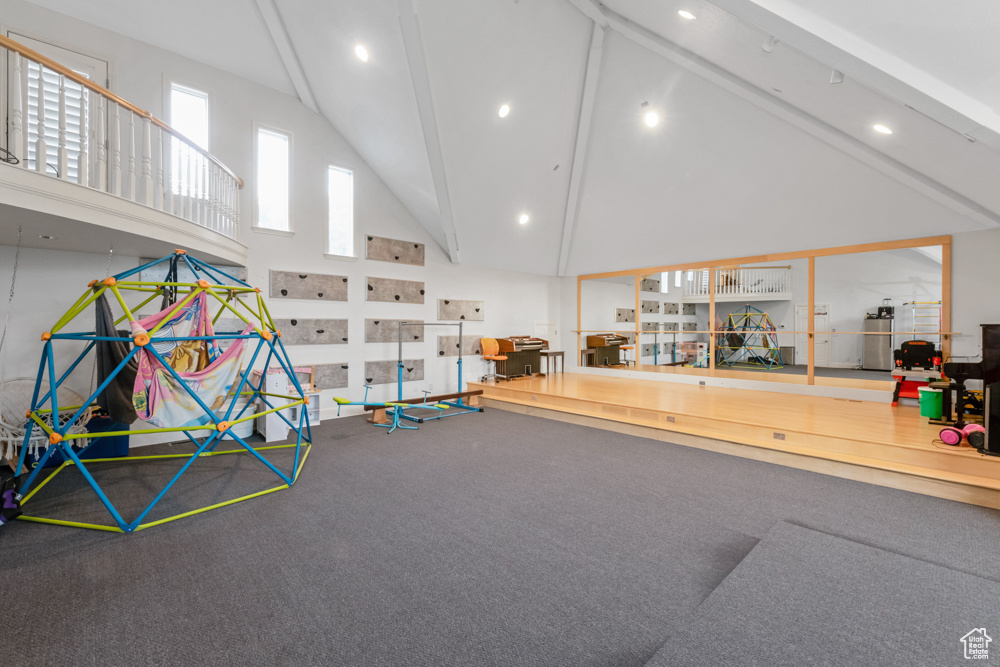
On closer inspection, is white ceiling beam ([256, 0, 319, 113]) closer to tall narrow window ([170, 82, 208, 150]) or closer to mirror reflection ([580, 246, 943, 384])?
tall narrow window ([170, 82, 208, 150])

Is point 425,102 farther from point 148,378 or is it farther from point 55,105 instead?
point 148,378

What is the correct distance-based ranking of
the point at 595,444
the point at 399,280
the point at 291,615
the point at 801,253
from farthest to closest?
1. the point at 399,280
2. the point at 801,253
3. the point at 595,444
4. the point at 291,615

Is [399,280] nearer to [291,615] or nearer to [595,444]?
[595,444]

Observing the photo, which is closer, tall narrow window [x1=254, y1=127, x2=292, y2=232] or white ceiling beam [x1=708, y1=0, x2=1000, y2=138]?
white ceiling beam [x1=708, y1=0, x2=1000, y2=138]

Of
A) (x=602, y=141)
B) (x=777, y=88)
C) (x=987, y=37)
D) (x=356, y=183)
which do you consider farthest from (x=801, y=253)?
(x=356, y=183)

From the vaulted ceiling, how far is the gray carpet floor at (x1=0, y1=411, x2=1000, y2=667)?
316cm

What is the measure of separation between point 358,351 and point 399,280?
1352 mm

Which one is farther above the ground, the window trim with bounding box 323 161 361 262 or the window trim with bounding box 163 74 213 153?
the window trim with bounding box 163 74 213 153

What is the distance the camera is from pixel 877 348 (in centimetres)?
901

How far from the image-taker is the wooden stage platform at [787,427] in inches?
135

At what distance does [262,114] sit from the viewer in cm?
577

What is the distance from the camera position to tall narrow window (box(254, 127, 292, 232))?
19.0 ft

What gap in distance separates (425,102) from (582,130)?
2.49 meters

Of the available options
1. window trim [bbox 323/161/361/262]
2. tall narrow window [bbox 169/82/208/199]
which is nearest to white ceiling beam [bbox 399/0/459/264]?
window trim [bbox 323/161/361/262]
